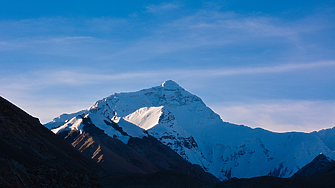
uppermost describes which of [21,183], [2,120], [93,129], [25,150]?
[93,129]

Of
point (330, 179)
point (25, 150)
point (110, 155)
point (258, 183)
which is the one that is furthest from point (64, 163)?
point (110, 155)

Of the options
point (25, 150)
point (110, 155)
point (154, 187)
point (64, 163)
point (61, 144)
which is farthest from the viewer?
point (110, 155)

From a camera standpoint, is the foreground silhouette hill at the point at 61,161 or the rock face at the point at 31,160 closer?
the rock face at the point at 31,160

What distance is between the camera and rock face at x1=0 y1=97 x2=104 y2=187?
5409 centimetres

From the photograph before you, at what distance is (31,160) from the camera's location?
74.9m

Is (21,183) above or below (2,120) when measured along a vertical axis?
below

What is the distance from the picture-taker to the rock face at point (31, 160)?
2130 inches

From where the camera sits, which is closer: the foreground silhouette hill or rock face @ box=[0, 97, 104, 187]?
rock face @ box=[0, 97, 104, 187]

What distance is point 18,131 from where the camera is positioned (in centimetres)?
9606

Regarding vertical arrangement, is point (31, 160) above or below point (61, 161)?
below

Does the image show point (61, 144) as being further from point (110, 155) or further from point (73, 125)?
point (73, 125)

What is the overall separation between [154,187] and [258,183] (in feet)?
83.4

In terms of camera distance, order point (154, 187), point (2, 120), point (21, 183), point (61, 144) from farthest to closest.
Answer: point (61, 144) < point (154, 187) < point (2, 120) < point (21, 183)

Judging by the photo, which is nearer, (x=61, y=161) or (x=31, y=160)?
(x=31, y=160)
